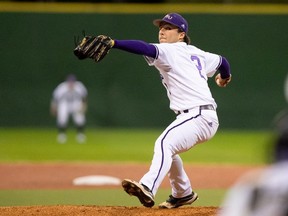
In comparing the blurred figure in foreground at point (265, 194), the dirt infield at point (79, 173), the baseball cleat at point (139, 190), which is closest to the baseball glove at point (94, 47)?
the baseball cleat at point (139, 190)

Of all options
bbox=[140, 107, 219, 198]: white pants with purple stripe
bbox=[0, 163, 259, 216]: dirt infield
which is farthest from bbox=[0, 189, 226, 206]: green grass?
bbox=[140, 107, 219, 198]: white pants with purple stripe

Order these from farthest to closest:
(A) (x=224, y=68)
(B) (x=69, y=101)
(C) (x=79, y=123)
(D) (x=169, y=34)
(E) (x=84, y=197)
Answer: (B) (x=69, y=101) < (C) (x=79, y=123) < (E) (x=84, y=197) < (A) (x=224, y=68) < (D) (x=169, y=34)

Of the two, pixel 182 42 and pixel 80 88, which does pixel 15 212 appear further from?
pixel 80 88

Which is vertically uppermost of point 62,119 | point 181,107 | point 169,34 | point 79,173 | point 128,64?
point 169,34

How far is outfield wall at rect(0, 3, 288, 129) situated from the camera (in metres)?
17.9

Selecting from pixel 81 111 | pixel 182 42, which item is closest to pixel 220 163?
pixel 81 111

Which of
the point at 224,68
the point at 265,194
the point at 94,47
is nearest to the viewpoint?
the point at 265,194

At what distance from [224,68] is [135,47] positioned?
53.7 inches

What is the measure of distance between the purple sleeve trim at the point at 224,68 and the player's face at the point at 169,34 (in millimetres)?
492

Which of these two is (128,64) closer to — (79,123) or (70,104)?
(70,104)

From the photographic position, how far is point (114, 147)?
49.1 ft

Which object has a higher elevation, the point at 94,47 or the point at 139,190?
the point at 94,47

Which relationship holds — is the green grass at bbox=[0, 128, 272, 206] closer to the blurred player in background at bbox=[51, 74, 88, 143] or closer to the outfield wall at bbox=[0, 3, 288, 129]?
the blurred player in background at bbox=[51, 74, 88, 143]

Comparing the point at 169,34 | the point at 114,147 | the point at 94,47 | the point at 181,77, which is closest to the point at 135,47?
the point at 94,47
